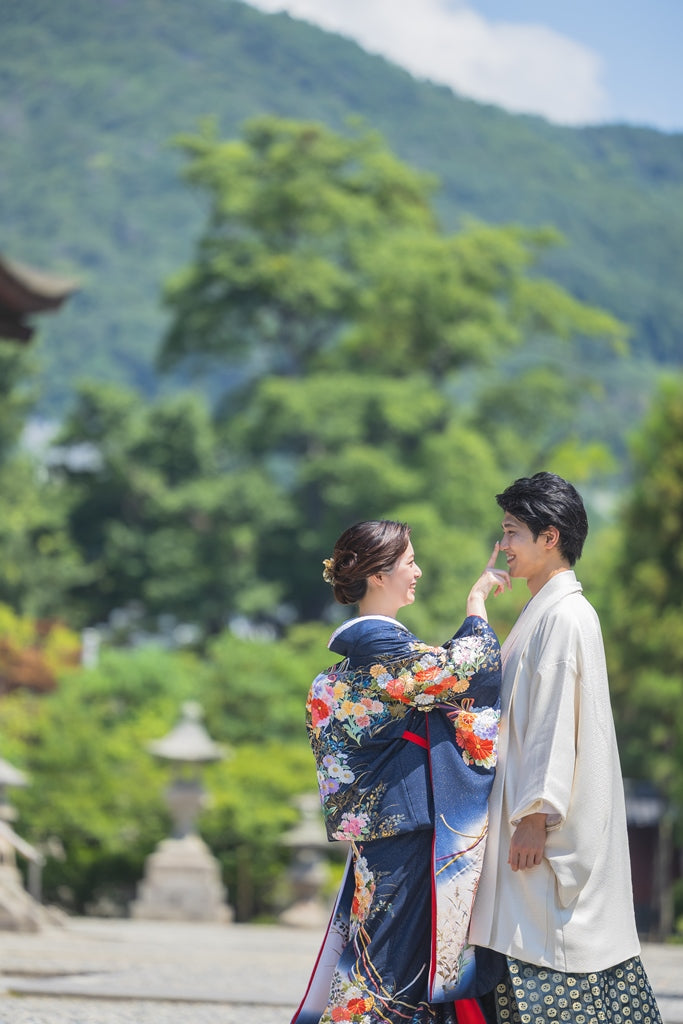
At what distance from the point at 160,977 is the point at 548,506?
4877mm

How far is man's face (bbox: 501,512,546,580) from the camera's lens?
3.89 meters

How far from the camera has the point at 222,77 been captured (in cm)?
12125

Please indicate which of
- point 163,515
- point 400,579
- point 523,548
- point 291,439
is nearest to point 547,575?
point 523,548

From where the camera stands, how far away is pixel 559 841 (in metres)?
3.64

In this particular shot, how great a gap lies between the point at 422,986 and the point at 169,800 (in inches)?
494

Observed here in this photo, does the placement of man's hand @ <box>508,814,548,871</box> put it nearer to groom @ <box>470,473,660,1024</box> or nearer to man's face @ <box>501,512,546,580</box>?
groom @ <box>470,473,660,1024</box>

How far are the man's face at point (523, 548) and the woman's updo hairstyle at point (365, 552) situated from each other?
26cm

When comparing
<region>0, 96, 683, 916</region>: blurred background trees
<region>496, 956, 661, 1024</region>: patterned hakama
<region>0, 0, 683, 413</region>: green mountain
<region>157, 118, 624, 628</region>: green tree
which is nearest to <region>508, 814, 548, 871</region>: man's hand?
<region>496, 956, 661, 1024</region>: patterned hakama

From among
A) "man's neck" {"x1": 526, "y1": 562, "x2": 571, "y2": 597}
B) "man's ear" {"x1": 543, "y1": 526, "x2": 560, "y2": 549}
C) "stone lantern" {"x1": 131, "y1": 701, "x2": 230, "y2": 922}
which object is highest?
"man's ear" {"x1": 543, "y1": 526, "x2": 560, "y2": 549}

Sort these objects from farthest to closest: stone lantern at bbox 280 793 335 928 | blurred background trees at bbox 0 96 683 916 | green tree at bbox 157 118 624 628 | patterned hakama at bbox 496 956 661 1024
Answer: green tree at bbox 157 118 624 628, blurred background trees at bbox 0 96 683 916, stone lantern at bbox 280 793 335 928, patterned hakama at bbox 496 956 661 1024

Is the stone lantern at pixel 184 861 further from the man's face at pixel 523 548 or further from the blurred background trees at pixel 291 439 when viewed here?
the man's face at pixel 523 548

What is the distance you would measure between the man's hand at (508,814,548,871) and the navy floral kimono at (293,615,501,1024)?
119 mm

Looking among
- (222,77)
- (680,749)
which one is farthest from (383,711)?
(222,77)

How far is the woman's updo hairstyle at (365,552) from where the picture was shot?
3979mm
